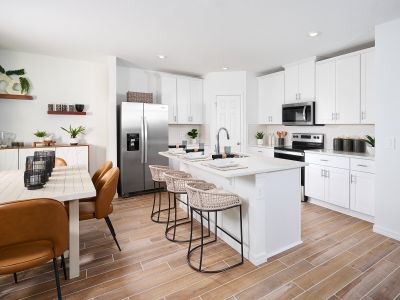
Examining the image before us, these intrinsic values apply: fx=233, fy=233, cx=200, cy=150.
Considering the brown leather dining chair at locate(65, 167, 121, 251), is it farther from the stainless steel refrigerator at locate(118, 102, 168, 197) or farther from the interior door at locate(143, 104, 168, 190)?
the interior door at locate(143, 104, 168, 190)

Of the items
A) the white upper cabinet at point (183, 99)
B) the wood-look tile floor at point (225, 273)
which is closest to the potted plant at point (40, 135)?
the wood-look tile floor at point (225, 273)

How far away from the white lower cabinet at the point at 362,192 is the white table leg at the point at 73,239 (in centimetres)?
347

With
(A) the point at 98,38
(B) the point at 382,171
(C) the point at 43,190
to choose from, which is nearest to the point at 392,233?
(B) the point at 382,171

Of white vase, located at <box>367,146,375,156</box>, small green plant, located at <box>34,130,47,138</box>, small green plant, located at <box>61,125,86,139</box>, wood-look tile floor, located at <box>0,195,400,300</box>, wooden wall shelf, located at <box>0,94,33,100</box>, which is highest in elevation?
wooden wall shelf, located at <box>0,94,33,100</box>

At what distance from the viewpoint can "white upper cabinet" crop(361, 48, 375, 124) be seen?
10.9 ft

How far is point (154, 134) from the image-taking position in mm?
4590

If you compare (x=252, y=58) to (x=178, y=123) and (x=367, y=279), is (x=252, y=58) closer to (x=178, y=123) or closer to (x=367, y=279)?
(x=178, y=123)

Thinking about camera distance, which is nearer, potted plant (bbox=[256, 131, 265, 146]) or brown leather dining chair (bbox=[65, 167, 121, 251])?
brown leather dining chair (bbox=[65, 167, 121, 251])

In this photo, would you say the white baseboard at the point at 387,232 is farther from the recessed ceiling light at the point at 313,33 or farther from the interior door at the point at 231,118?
the interior door at the point at 231,118

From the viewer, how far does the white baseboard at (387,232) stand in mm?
2672

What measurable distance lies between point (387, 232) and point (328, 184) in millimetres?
1004

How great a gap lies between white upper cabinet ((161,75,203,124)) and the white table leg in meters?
3.42

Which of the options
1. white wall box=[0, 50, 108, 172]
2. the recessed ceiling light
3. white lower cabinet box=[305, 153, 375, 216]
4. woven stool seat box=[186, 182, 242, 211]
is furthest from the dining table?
the recessed ceiling light

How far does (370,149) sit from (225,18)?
2755mm
